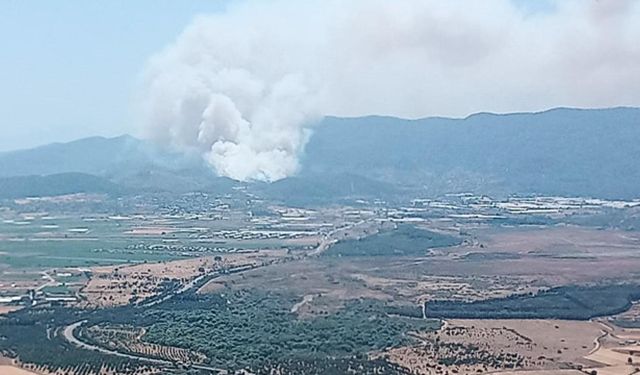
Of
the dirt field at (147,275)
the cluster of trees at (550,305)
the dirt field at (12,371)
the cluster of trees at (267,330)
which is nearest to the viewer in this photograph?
the dirt field at (12,371)

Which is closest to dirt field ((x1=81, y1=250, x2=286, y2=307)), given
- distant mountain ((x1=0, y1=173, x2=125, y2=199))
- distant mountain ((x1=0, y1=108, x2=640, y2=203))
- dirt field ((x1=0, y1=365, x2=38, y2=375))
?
dirt field ((x1=0, y1=365, x2=38, y2=375))

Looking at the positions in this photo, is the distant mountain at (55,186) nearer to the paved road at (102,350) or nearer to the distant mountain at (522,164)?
the distant mountain at (522,164)

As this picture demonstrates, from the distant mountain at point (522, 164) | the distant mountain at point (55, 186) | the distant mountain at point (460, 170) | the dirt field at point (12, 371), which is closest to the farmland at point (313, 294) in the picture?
the dirt field at point (12, 371)

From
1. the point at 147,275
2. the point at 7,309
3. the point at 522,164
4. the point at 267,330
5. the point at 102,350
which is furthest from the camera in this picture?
the point at 522,164

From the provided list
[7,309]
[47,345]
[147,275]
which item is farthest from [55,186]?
[47,345]

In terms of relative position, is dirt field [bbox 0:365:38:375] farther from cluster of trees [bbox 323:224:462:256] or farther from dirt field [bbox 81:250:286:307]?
cluster of trees [bbox 323:224:462:256]

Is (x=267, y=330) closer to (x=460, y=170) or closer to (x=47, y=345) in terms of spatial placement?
(x=47, y=345)
